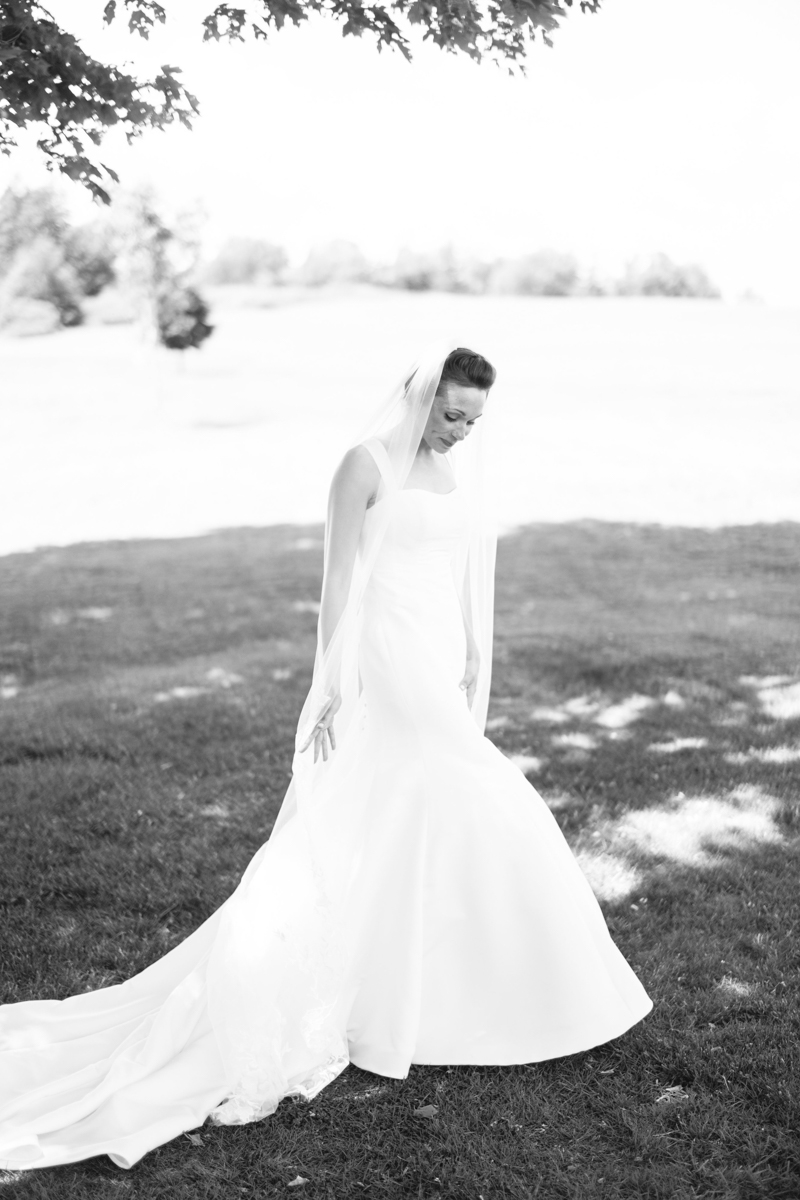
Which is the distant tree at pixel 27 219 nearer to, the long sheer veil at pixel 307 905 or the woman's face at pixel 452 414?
the woman's face at pixel 452 414

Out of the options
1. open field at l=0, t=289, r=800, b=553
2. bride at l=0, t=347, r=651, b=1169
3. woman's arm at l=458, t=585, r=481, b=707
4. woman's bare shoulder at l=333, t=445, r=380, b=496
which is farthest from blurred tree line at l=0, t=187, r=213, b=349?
bride at l=0, t=347, r=651, b=1169

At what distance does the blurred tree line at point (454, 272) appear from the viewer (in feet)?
194

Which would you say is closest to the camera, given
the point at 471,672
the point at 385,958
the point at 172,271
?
the point at 385,958

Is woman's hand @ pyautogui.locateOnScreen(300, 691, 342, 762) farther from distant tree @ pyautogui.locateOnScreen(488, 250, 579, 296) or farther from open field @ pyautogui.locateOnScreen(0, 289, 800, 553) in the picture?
distant tree @ pyautogui.locateOnScreen(488, 250, 579, 296)

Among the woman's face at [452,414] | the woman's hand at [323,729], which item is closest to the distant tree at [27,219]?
the woman's face at [452,414]

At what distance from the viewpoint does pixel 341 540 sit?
3.99 metres

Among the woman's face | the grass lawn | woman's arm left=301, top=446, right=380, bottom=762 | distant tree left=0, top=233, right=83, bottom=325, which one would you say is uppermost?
distant tree left=0, top=233, right=83, bottom=325

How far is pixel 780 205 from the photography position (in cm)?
5984

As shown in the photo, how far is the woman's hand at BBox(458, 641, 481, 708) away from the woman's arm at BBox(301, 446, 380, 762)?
3.12 ft

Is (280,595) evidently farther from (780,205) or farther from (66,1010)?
(780,205)

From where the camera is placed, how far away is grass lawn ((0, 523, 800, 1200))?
3.35 meters

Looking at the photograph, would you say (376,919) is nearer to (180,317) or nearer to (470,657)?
(470,657)

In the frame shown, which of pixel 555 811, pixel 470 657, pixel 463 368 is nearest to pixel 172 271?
pixel 555 811

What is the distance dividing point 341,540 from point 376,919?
1.53 metres
